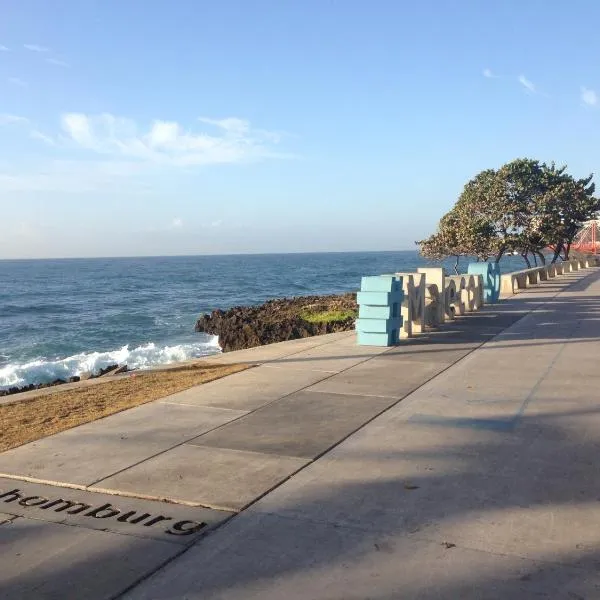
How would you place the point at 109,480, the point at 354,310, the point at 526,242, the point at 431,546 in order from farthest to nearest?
the point at 526,242, the point at 354,310, the point at 109,480, the point at 431,546

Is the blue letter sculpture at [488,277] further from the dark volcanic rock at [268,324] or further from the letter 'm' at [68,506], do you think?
the letter 'm' at [68,506]

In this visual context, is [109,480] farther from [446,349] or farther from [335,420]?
[446,349]

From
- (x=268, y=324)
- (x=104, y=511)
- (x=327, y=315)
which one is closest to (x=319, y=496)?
(x=104, y=511)

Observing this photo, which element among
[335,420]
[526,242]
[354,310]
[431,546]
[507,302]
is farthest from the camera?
[526,242]

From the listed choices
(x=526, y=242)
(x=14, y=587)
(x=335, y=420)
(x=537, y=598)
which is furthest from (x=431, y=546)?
(x=526, y=242)

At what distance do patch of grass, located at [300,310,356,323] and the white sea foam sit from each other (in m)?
4.64

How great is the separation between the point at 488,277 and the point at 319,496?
Answer: 1729cm

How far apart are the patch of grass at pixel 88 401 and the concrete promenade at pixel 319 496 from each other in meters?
0.37

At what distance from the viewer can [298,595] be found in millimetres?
3396

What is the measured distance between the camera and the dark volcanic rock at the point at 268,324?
83.9 ft

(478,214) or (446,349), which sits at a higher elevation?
(478,214)

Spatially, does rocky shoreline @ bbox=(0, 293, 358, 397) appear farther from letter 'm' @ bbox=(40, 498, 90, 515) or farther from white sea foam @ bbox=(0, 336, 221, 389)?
letter 'm' @ bbox=(40, 498, 90, 515)

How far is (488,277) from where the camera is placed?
20.9m

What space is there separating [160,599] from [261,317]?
93.8 feet
